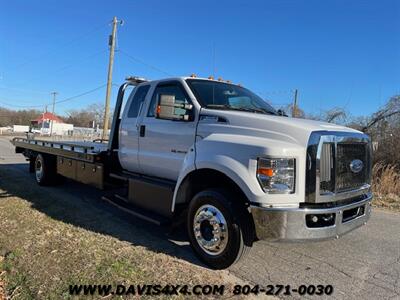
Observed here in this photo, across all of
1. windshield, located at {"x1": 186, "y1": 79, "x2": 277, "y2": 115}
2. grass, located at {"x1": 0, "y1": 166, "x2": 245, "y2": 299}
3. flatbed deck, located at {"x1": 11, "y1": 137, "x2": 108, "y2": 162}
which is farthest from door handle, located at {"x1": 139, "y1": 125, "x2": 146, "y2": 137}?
grass, located at {"x1": 0, "y1": 166, "x2": 245, "y2": 299}

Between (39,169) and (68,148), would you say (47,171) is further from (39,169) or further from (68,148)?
(68,148)

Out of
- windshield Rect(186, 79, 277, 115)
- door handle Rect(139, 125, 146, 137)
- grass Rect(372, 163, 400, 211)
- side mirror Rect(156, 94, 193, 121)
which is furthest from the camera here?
grass Rect(372, 163, 400, 211)

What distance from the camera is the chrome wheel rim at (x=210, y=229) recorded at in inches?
168

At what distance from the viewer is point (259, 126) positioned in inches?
170

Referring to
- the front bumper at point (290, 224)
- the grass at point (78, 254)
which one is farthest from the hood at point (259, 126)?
the grass at point (78, 254)

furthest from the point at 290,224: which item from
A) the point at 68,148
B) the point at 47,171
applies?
the point at 47,171

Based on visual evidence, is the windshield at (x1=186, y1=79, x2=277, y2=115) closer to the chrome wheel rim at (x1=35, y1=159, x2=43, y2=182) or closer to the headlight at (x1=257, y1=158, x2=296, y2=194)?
the headlight at (x1=257, y1=158, x2=296, y2=194)

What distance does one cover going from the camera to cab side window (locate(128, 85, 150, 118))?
20.5ft

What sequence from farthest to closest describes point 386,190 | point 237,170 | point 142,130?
point 386,190 < point 142,130 < point 237,170

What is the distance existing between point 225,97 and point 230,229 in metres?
2.07

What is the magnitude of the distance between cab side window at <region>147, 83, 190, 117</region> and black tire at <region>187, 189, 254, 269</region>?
4.97 ft

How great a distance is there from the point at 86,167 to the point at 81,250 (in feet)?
8.63

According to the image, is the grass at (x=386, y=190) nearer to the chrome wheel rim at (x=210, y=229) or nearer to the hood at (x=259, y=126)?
the hood at (x=259, y=126)

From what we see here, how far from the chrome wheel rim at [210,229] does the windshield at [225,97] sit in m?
1.43
